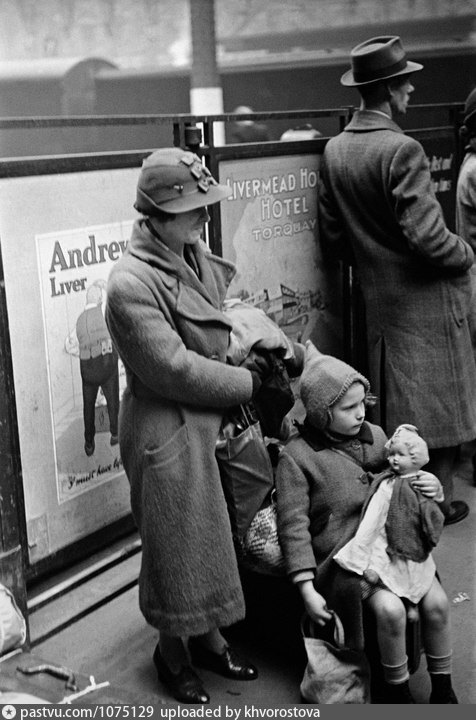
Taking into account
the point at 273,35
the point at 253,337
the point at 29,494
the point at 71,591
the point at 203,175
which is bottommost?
the point at 71,591

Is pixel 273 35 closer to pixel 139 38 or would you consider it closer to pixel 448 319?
pixel 448 319

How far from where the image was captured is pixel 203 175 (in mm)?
2600

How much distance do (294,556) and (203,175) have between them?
1.11m

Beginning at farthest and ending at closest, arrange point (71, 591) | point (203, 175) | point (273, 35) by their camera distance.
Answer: point (71, 591) → point (273, 35) → point (203, 175)

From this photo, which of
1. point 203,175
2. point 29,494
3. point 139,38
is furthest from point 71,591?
point 139,38

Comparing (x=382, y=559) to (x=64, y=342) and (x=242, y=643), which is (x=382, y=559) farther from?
(x=64, y=342)

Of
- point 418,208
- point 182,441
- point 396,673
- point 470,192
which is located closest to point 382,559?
point 396,673

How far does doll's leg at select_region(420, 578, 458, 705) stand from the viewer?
8.52 feet

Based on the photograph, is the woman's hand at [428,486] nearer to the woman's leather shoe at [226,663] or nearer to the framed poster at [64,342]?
the woman's leather shoe at [226,663]

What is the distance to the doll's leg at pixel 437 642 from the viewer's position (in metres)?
2.60

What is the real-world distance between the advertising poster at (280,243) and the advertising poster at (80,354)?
0.55 meters

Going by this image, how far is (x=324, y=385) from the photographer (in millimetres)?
2732

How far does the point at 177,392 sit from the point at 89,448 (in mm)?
1039

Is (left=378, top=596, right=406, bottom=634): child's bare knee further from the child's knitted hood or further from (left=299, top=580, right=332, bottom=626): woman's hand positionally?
the child's knitted hood
